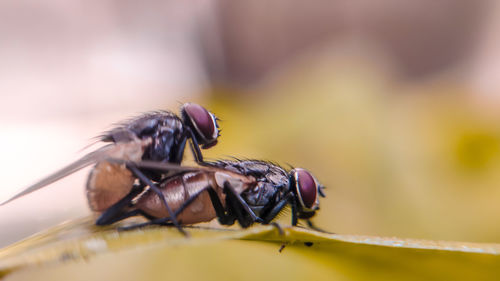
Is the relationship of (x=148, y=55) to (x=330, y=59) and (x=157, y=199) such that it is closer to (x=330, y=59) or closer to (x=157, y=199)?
(x=330, y=59)

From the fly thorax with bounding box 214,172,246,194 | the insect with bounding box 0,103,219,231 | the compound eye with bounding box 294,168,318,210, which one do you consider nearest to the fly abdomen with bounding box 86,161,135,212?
the insect with bounding box 0,103,219,231

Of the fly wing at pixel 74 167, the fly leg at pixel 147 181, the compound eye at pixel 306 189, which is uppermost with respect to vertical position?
the fly wing at pixel 74 167

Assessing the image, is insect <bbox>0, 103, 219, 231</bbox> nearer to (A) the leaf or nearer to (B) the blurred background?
(A) the leaf

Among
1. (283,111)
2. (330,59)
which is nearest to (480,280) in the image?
(283,111)

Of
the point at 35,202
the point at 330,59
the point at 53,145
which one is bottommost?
the point at 35,202

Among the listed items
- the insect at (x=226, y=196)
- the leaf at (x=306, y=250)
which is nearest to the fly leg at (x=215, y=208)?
the insect at (x=226, y=196)

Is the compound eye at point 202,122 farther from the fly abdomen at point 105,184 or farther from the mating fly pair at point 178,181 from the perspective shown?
the fly abdomen at point 105,184

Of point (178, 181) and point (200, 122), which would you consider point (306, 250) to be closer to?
point (178, 181)
